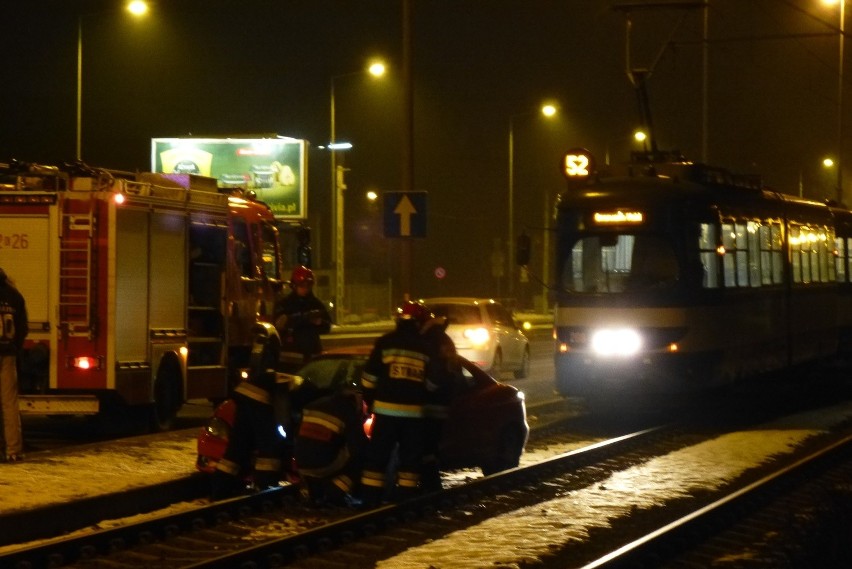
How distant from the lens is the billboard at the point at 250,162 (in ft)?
153

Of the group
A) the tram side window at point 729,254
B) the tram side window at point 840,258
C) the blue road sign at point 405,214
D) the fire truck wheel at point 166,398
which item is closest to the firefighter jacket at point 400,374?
the fire truck wheel at point 166,398

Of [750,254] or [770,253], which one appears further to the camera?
[770,253]

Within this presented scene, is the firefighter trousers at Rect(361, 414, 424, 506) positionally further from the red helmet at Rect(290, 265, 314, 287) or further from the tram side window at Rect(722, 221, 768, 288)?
the tram side window at Rect(722, 221, 768, 288)

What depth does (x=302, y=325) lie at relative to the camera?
52.6 feet

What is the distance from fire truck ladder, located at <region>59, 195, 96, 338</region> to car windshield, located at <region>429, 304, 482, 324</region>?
32.0 ft

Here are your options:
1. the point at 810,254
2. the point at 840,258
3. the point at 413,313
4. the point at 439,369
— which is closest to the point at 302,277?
the point at 413,313

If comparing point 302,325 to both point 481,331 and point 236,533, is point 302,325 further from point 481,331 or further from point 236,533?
point 481,331

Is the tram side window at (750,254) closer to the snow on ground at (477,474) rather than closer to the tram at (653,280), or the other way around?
the tram at (653,280)

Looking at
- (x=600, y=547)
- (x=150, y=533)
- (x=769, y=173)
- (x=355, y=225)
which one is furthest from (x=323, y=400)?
(x=355, y=225)

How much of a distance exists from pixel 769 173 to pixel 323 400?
72370 mm

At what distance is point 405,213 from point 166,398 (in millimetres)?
3706

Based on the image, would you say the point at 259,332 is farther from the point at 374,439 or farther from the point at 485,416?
the point at 374,439

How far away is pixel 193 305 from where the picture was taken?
60.2 ft

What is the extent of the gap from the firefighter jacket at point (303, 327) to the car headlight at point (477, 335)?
841 cm
